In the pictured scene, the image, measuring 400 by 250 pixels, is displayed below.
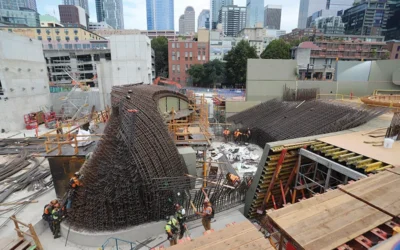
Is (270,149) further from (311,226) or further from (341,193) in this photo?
(311,226)

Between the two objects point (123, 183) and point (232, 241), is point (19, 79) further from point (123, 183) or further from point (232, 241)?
point (232, 241)

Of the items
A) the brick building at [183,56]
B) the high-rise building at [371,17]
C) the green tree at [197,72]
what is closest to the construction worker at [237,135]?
the green tree at [197,72]

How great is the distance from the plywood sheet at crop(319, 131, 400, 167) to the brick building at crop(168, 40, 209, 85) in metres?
49.3

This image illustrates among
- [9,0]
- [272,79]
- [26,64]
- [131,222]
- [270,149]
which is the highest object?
[9,0]

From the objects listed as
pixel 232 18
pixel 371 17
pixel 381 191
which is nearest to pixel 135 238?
pixel 381 191

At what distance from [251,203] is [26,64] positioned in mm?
28237

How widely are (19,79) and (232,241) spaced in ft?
93.9

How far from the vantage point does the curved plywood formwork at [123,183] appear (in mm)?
7270

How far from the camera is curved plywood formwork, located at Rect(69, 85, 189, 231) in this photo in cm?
727

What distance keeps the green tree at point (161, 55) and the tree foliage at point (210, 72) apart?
13731 mm

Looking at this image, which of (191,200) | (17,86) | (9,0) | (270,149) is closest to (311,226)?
(270,149)

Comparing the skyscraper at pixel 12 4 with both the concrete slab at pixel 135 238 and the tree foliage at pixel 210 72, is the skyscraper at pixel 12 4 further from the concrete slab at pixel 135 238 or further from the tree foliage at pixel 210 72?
the concrete slab at pixel 135 238

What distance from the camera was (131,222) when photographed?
7.53 metres

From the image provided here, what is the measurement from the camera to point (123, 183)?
7250mm
